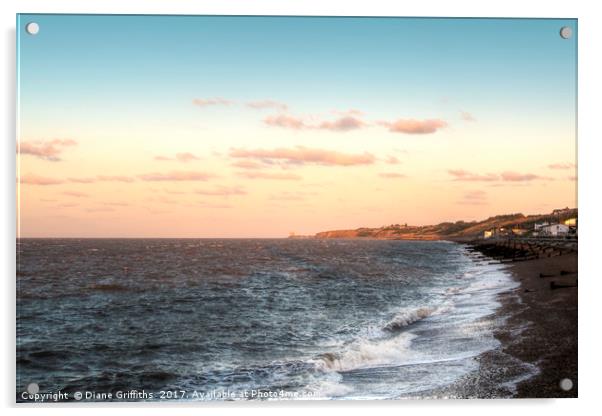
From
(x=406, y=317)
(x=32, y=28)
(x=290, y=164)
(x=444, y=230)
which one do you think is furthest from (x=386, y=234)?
(x=32, y=28)

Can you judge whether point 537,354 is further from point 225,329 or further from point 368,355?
point 225,329

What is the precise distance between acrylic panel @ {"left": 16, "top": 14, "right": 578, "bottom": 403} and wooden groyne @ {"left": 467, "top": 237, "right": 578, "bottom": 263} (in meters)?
0.06

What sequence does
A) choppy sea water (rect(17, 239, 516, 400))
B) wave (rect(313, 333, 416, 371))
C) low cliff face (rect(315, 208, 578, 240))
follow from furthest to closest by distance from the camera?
low cliff face (rect(315, 208, 578, 240)), wave (rect(313, 333, 416, 371)), choppy sea water (rect(17, 239, 516, 400))

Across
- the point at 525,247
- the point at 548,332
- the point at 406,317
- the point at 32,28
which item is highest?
the point at 32,28

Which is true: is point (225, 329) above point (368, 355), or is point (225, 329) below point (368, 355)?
above

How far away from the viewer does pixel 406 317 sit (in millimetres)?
7547

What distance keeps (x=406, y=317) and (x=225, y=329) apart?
2537 mm

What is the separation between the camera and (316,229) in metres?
6.28

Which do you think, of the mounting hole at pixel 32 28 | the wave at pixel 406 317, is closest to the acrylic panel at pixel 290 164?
the mounting hole at pixel 32 28

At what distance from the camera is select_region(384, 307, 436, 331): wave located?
7088mm

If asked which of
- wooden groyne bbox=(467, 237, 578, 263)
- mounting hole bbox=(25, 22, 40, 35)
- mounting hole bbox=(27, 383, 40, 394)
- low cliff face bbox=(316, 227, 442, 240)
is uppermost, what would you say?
mounting hole bbox=(25, 22, 40, 35)

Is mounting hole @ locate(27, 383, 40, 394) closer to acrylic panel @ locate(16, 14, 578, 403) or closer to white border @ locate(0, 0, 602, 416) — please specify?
acrylic panel @ locate(16, 14, 578, 403)

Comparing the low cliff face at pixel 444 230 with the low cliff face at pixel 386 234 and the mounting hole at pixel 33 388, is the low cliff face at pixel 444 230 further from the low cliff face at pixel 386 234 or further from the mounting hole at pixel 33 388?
the mounting hole at pixel 33 388

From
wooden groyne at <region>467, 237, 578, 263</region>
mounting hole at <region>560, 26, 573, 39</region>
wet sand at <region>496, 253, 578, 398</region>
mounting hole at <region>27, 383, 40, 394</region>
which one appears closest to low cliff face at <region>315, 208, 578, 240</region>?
wooden groyne at <region>467, 237, 578, 263</region>
